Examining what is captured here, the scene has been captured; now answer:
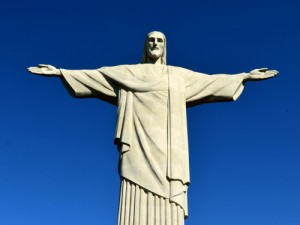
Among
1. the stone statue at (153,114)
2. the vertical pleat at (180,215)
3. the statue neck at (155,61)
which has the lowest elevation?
the vertical pleat at (180,215)

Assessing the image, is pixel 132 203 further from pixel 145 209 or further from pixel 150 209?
pixel 150 209

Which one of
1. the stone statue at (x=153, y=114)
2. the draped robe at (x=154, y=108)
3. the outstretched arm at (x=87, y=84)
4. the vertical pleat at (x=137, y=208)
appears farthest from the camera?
the outstretched arm at (x=87, y=84)

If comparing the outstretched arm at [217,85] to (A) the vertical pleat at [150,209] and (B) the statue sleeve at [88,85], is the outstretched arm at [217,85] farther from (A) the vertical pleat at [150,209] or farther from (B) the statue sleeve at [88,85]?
(A) the vertical pleat at [150,209]

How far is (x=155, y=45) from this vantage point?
1586 centimetres

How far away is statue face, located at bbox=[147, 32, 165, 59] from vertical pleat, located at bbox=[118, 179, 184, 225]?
4087mm

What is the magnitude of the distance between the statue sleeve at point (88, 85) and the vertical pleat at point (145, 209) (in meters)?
3.02

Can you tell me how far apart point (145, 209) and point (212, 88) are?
4.08 metres

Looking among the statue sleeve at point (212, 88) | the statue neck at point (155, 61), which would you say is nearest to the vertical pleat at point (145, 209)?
the statue sleeve at point (212, 88)

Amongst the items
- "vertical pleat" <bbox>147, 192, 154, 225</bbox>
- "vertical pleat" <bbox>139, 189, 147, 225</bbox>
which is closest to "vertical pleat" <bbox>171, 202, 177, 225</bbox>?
"vertical pleat" <bbox>147, 192, 154, 225</bbox>

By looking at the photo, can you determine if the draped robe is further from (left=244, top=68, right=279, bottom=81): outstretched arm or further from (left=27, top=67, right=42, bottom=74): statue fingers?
(left=27, top=67, right=42, bottom=74): statue fingers

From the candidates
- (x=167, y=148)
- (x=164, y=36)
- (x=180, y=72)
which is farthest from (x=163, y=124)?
(x=164, y=36)

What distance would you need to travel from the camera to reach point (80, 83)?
15.4 m

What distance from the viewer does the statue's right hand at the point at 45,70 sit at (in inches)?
596

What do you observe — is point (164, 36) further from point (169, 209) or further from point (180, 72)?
point (169, 209)
